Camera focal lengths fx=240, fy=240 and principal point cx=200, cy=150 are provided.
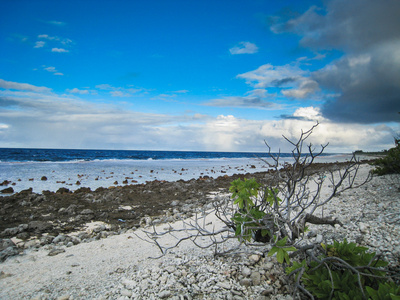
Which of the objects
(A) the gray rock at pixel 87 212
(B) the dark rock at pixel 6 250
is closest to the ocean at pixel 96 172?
(B) the dark rock at pixel 6 250

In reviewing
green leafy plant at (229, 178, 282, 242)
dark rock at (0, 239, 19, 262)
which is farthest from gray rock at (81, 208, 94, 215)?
green leafy plant at (229, 178, 282, 242)

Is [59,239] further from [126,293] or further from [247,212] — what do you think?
[247,212]

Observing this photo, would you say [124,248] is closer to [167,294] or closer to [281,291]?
[167,294]

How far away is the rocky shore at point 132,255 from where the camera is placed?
273 cm

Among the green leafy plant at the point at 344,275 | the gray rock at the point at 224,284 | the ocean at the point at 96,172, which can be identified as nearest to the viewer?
the green leafy plant at the point at 344,275

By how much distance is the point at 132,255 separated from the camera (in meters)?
4.16

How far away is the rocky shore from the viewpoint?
107 inches

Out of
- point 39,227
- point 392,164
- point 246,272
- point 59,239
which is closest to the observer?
point 246,272

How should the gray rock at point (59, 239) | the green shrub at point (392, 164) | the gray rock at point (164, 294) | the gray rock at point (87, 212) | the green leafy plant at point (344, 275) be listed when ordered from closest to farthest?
the green leafy plant at point (344, 275)
the gray rock at point (164, 294)
the gray rock at point (59, 239)
the gray rock at point (87, 212)
the green shrub at point (392, 164)

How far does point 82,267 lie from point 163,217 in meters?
3.19

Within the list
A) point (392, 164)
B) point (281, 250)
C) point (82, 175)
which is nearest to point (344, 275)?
point (281, 250)

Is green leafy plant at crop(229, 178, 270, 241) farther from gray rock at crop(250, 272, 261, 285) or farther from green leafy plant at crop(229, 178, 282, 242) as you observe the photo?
gray rock at crop(250, 272, 261, 285)

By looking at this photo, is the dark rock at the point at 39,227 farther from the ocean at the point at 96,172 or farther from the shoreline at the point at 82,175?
the shoreline at the point at 82,175

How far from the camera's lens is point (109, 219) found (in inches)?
267
